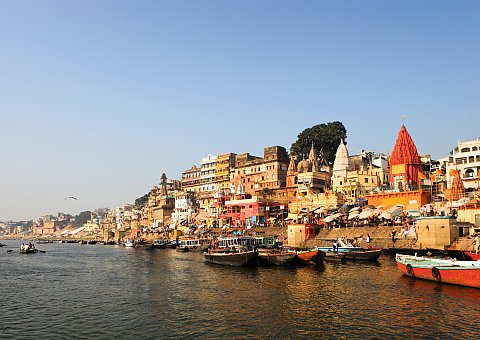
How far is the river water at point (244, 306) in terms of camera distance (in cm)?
1769

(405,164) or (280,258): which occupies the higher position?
(405,164)

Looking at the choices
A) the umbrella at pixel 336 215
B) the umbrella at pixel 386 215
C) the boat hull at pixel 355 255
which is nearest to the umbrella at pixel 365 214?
the umbrella at pixel 386 215

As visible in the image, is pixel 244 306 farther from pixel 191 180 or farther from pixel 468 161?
pixel 191 180

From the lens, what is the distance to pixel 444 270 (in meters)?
26.0

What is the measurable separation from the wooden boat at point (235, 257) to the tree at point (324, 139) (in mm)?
61295

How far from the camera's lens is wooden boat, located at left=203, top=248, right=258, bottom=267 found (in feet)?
128

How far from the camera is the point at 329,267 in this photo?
123 ft

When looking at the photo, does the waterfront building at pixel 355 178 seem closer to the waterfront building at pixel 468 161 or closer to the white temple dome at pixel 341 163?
the white temple dome at pixel 341 163

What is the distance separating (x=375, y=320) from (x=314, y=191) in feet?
199

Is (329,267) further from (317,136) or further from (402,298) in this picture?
(317,136)

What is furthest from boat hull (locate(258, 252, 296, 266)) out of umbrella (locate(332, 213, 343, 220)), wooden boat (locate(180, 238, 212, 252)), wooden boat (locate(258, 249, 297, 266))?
wooden boat (locate(180, 238, 212, 252))

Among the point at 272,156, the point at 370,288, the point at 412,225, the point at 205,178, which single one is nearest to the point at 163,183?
the point at 205,178

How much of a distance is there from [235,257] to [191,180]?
83652 millimetres

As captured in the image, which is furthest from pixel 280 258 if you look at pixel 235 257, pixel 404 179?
pixel 404 179
